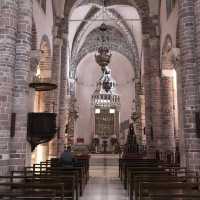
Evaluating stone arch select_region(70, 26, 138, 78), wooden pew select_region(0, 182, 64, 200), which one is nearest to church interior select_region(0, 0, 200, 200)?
wooden pew select_region(0, 182, 64, 200)

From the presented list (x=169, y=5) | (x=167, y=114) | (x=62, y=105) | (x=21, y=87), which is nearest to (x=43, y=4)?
(x=62, y=105)

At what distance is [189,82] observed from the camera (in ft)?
33.7

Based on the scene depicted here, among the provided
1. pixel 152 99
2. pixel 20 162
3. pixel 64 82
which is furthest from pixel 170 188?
pixel 64 82

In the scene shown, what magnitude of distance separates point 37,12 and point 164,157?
32.6ft

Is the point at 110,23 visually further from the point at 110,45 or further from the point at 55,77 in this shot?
the point at 55,77

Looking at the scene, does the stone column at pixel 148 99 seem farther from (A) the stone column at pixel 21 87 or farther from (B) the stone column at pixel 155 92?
(A) the stone column at pixel 21 87

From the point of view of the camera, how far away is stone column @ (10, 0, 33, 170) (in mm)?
9742

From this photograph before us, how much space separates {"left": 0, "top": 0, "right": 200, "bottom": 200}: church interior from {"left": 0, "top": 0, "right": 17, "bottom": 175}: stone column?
0.10 feet

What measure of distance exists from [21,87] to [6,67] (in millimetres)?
955

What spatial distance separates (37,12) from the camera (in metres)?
14.3

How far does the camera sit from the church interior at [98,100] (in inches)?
349

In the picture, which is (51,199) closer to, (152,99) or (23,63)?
(23,63)

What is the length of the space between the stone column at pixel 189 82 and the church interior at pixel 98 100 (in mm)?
32

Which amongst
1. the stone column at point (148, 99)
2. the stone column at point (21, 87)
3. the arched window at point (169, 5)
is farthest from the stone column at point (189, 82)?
the stone column at point (148, 99)
